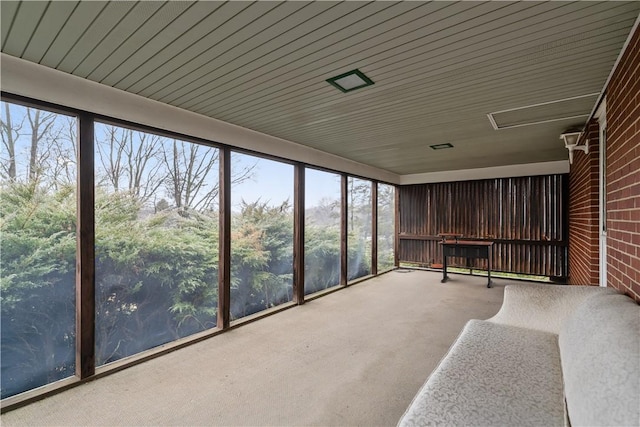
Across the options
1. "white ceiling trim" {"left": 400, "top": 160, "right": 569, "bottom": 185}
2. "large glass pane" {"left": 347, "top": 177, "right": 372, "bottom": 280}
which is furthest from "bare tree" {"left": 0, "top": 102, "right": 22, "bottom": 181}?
"white ceiling trim" {"left": 400, "top": 160, "right": 569, "bottom": 185}

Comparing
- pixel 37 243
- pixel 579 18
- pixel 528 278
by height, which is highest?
pixel 579 18

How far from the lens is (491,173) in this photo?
6.55m

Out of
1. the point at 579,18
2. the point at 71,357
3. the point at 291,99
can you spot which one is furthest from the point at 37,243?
the point at 579,18

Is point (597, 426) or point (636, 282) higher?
point (636, 282)

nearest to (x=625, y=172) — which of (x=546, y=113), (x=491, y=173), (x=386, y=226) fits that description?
(x=546, y=113)

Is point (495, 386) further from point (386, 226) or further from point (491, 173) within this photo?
point (491, 173)

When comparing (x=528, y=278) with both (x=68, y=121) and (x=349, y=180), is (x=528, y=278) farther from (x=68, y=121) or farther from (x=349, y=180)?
(x=68, y=121)

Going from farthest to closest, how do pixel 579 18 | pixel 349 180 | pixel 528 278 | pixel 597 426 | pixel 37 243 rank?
pixel 528 278, pixel 349 180, pixel 37 243, pixel 579 18, pixel 597 426

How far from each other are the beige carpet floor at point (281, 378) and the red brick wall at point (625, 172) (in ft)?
5.04

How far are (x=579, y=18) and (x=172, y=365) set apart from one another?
376cm

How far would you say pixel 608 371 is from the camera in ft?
3.31

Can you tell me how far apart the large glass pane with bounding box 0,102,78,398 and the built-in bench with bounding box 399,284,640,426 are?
2.67 meters

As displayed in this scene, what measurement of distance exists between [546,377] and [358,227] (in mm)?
4799

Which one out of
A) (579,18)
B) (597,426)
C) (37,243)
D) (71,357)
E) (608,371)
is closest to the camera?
(597,426)
